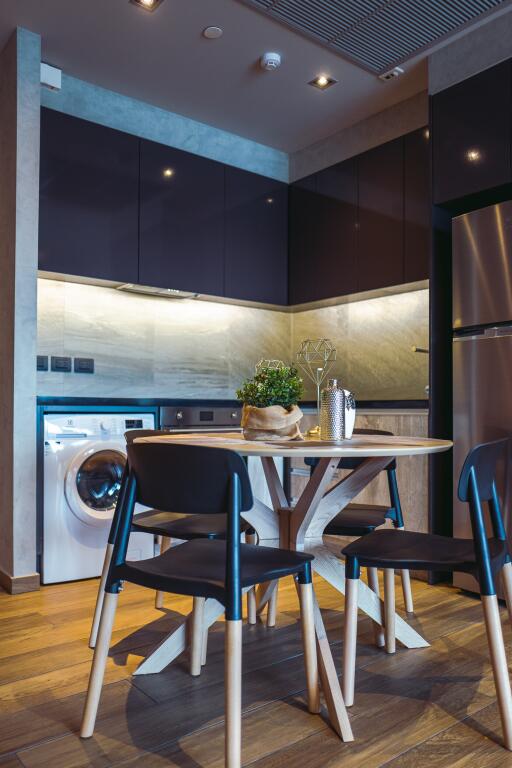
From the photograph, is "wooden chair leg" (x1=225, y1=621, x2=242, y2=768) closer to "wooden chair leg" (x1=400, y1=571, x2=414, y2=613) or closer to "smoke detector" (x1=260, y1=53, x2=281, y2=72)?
"wooden chair leg" (x1=400, y1=571, x2=414, y2=613)

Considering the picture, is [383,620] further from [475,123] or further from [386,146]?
[386,146]

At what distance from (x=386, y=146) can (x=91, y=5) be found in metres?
1.87

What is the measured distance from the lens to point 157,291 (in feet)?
13.4

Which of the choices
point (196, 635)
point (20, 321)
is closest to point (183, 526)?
point (196, 635)

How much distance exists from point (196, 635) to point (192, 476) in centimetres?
83

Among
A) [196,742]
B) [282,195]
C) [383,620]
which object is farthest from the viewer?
[282,195]

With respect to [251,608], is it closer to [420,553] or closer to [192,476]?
[420,553]

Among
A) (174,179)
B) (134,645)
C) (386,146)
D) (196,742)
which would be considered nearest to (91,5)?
(174,179)

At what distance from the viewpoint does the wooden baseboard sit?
301 centimetres

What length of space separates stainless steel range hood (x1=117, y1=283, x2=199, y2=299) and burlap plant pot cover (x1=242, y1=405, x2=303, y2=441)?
2001 mm

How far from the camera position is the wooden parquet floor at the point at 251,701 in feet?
5.19

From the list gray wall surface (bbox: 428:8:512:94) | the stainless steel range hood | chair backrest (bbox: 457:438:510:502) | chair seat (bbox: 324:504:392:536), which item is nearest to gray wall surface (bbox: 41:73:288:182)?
the stainless steel range hood

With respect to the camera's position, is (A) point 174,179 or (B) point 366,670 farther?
(A) point 174,179

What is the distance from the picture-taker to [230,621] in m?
1.42
